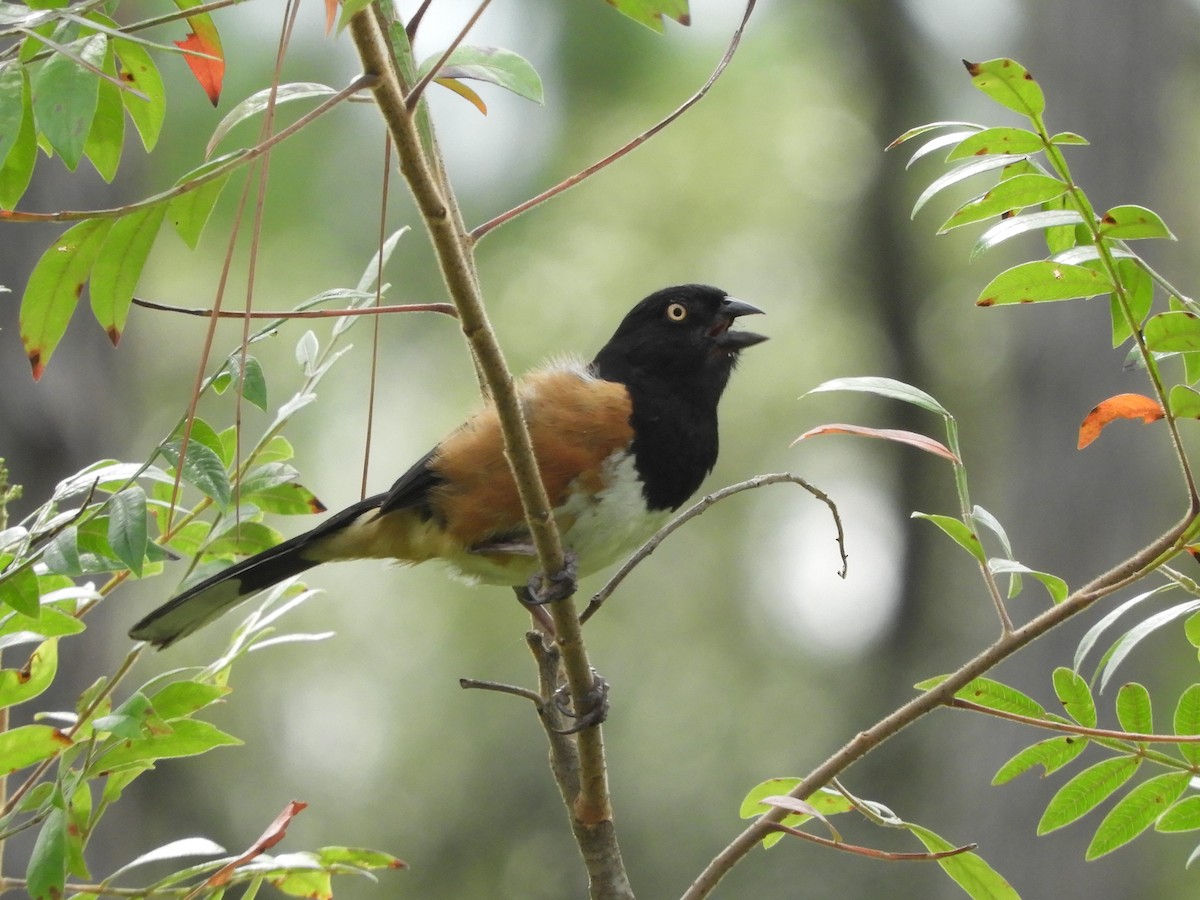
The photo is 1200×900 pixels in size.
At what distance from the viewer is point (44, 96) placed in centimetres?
111

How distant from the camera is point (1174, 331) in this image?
1218 millimetres

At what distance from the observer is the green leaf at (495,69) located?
140 cm

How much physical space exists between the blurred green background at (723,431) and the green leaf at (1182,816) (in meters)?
4.35

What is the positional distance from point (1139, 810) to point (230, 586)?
5.80 feet

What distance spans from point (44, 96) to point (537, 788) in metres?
6.99

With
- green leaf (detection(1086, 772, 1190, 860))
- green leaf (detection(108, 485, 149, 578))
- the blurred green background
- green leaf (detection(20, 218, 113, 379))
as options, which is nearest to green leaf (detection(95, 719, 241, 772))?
green leaf (detection(108, 485, 149, 578))

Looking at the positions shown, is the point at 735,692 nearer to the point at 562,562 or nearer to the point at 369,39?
the point at 562,562

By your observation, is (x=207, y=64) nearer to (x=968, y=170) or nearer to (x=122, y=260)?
(x=122, y=260)

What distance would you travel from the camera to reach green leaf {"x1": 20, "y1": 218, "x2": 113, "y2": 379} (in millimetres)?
1221

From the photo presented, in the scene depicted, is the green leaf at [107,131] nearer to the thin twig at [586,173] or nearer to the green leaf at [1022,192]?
the thin twig at [586,173]

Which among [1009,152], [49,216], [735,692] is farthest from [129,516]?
[735,692]

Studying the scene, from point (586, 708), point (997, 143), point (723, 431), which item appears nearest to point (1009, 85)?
point (997, 143)

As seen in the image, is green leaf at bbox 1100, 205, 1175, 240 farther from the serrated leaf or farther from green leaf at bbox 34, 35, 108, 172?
green leaf at bbox 34, 35, 108, 172

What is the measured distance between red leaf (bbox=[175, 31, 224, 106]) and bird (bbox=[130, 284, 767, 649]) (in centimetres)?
114
